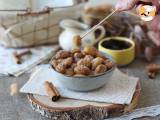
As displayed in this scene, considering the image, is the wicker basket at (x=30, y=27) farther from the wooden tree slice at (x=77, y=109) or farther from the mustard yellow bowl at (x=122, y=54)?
the wooden tree slice at (x=77, y=109)

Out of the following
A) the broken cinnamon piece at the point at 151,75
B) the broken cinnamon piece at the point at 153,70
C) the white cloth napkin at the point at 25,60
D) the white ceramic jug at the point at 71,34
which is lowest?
the white cloth napkin at the point at 25,60

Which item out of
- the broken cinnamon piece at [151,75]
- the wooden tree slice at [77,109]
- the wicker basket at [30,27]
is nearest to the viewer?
the wooden tree slice at [77,109]

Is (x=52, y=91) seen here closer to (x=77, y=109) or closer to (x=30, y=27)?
(x=77, y=109)

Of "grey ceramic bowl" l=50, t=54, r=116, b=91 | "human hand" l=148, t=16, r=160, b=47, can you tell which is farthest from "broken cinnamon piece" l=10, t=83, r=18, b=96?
"human hand" l=148, t=16, r=160, b=47

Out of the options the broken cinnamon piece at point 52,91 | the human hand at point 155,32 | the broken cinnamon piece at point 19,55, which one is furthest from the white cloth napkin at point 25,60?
the human hand at point 155,32

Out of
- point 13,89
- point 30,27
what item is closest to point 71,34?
point 30,27

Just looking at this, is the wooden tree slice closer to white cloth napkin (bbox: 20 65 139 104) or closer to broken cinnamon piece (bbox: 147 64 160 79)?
white cloth napkin (bbox: 20 65 139 104)
